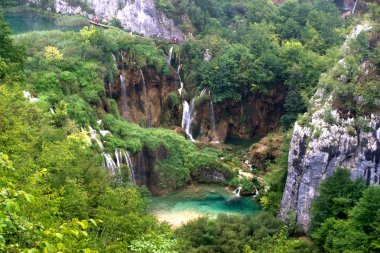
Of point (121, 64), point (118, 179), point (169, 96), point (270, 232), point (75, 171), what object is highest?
point (121, 64)

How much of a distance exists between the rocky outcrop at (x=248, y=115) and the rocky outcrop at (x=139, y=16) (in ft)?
33.8

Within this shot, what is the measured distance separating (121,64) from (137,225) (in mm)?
24062

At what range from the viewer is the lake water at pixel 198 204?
88.8 ft

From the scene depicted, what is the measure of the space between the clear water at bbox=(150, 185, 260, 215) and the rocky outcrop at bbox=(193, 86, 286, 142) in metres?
9.55

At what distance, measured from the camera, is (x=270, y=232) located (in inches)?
898

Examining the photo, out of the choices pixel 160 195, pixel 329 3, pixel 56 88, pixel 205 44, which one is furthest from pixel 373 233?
pixel 329 3

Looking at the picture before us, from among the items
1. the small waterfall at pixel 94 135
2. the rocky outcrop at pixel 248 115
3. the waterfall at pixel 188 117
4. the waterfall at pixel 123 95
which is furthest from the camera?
the rocky outcrop at pixel 248 115

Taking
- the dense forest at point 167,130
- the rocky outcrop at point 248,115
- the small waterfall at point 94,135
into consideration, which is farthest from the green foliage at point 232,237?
the rocky outcrop at point 248,115

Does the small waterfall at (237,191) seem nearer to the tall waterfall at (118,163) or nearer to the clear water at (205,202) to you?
the clear water at (205,202)

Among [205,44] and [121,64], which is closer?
[121,64]

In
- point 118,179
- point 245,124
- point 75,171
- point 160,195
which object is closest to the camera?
point 75,171

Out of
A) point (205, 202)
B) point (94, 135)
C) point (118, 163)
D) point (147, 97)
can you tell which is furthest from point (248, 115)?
point (94, 135)

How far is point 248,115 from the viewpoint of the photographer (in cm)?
4059

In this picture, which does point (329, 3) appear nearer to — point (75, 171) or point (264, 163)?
point (264, 163)
